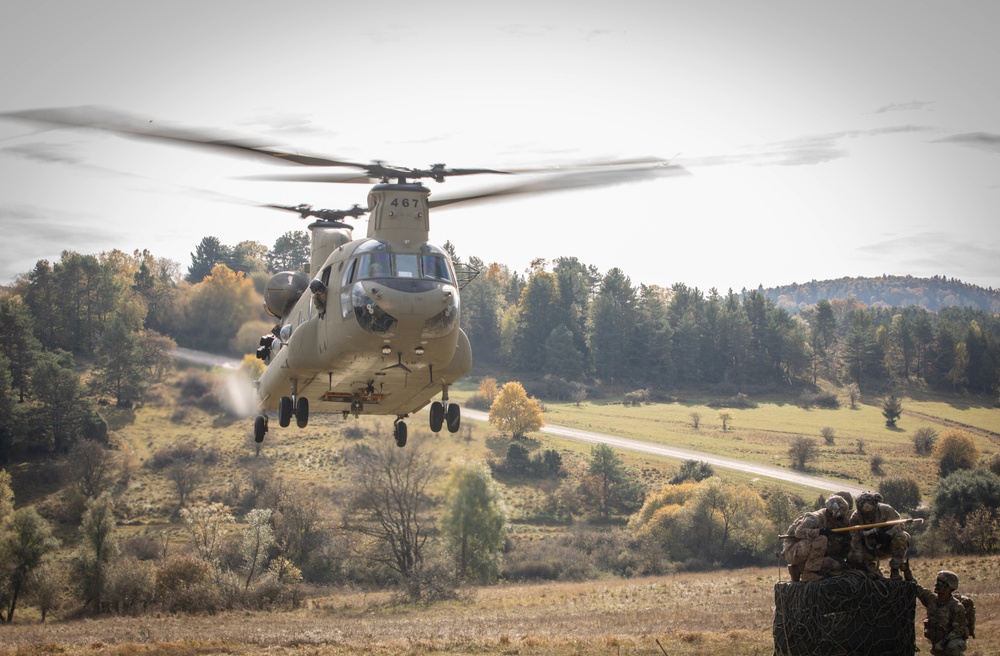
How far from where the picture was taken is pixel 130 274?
423 feet

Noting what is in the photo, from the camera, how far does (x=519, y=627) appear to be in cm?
3247

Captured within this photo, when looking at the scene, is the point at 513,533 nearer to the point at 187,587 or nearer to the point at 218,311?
the point at 218,311

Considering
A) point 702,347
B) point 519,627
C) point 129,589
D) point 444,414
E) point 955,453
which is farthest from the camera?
point 702,347

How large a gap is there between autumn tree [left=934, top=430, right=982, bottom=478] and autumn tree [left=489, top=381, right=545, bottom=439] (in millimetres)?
43529

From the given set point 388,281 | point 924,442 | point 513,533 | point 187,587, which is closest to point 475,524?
point 513,533

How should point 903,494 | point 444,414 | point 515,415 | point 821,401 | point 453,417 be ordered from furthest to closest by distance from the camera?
point 821,401 → point 515,415 → point 903,494 → point 444,414 → point 453,417

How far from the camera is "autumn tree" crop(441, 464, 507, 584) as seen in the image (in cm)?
6656

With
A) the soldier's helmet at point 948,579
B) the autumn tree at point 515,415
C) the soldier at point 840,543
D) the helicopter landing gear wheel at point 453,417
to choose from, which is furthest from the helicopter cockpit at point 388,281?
the autumn tree at point 515,415

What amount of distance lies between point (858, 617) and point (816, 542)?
108 centimetres

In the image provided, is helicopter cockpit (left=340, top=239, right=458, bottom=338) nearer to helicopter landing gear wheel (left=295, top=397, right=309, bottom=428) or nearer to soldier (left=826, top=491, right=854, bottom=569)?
helicopter landing gear wheel (left=295, top=397, right=309, bottom=428)

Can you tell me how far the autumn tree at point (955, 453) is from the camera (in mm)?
91500

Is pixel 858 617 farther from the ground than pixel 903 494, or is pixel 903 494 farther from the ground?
pixel 858 617

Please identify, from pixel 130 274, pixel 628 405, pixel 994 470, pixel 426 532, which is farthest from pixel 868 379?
pixel 130 274

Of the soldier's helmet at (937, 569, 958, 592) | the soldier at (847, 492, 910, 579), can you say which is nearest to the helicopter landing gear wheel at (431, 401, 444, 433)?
the soldier at (847, 492, 910, 579)
